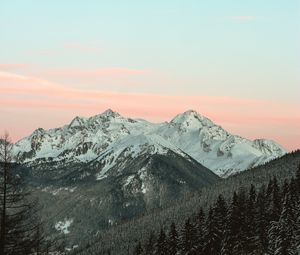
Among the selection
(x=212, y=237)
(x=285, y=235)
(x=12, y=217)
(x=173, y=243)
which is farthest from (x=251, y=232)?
(x=12, y=217)

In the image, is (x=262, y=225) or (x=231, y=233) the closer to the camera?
(x=231, y=233)

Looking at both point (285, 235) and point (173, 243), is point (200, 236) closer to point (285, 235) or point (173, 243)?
point (173, 243)

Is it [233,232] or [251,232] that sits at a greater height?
[233,232]

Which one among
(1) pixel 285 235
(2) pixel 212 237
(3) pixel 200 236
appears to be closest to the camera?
(1) pixel 285 235

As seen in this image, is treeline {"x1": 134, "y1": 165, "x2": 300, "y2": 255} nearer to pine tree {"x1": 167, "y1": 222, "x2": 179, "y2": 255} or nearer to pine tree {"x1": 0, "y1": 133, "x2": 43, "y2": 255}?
pine tree {"x1": 167, "y1": 222, "x2": 179, "y2": 255}

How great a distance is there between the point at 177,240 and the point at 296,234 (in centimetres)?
1965

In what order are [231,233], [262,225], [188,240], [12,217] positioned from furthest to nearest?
[262,225] < [231,233] < [188,240] < [12,217]

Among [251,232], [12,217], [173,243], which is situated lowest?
[173,243]

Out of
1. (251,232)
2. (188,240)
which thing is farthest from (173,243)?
(251,232)

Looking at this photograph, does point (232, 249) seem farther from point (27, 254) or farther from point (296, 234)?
point (27, 254)

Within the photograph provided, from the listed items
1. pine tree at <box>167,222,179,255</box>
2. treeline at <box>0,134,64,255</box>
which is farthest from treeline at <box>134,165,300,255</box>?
treeline at <box>0,134,64,255</box>

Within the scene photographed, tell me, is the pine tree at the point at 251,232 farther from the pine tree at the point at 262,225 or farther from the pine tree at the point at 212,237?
the pine tree at the point at 212,237

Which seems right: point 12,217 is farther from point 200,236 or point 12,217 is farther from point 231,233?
point 231,233

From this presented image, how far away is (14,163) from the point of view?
25406 mm
